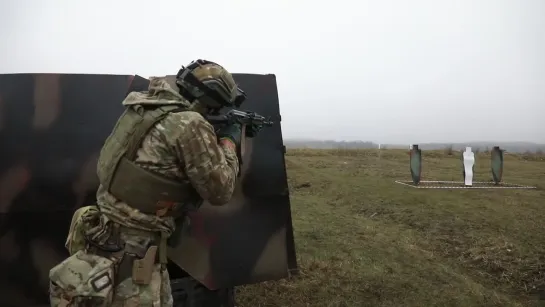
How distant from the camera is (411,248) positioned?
625cm

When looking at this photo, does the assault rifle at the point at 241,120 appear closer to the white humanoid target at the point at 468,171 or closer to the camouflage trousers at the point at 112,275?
the camouflage trousers at the point at 112,275

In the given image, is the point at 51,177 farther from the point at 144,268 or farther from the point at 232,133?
the point at 232,133

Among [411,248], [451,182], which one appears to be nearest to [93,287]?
[411,248]

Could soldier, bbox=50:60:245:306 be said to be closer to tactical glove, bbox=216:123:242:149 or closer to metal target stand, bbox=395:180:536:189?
tactical glove, bbox=216:123:242:149

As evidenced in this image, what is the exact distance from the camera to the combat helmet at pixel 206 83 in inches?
97.0

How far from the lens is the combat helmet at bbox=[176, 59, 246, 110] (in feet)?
8.09

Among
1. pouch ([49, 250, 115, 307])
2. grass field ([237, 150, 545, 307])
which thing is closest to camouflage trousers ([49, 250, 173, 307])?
pouch ([49, 250, 115, 307])

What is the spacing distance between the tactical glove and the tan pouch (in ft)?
2.44

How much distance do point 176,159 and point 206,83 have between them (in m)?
0.48

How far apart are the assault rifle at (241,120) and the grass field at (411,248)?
2.28 meters

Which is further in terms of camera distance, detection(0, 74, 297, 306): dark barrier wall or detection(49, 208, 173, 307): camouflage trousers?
detection(0, 74, 297, 306): dark barrier wall

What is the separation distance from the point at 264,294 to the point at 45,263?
222cm

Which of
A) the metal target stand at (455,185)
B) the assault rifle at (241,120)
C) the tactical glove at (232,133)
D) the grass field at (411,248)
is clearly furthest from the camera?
the metal target stand at (455,185)

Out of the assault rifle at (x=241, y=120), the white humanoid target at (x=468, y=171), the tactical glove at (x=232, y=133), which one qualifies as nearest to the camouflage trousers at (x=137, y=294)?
the tactical glove at (x=232, y=133)
